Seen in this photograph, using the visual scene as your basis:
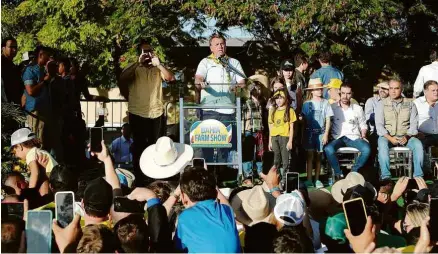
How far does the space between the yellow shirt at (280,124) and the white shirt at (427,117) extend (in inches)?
87.1

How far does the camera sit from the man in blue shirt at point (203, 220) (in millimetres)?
4836

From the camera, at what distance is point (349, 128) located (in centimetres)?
1049

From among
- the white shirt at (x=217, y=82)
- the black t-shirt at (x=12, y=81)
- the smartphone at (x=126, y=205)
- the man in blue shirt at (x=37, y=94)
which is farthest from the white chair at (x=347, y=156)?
the smartphone at (x=126, y=205)

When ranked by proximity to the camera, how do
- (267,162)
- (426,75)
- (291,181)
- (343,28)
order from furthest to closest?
(343,28) < (426,75) < (267,162) < (291,181)

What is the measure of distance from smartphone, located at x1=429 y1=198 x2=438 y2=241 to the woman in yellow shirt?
542cm

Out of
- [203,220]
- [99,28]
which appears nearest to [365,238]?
[203,220]

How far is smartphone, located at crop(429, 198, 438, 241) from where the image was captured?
434 cm

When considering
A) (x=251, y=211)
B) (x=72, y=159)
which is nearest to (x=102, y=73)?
(x=72, y=159)

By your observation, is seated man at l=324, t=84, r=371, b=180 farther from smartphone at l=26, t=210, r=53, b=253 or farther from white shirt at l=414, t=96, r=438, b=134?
smartphone at l=26, t=210, r=53, b=253

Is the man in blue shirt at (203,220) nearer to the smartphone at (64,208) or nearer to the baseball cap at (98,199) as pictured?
the baseball cap at (98,199)

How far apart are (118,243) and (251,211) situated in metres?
1.59

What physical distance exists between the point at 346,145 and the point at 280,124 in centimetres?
116

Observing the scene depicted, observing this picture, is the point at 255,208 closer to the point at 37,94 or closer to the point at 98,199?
the point at 98,199

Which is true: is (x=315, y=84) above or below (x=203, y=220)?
above
